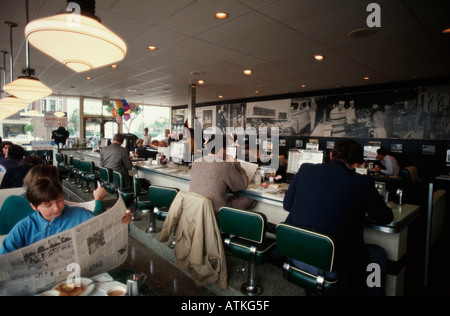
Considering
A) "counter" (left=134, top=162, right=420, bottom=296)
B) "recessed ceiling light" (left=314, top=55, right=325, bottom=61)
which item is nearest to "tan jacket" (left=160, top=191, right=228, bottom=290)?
"counter" (left=134, top=162, right=420, bottom=296)

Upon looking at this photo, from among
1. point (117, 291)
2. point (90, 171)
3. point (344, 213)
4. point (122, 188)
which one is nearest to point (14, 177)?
point (122, 188)

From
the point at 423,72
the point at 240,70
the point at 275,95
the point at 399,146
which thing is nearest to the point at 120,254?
the point at 240,70

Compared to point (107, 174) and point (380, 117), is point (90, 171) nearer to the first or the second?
point (107, 174)

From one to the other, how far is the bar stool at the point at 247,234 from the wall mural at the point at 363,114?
21.3 feet

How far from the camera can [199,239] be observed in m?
2.29

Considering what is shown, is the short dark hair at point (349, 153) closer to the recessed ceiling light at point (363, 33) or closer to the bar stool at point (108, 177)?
the recessed ceiling light at point (363, 33)

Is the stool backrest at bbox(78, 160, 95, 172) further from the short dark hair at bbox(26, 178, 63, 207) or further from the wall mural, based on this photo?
the wall mural

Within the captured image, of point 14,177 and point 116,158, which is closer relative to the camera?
point 14,177

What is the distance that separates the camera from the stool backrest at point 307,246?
1.59 metres

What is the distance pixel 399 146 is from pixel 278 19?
573cm

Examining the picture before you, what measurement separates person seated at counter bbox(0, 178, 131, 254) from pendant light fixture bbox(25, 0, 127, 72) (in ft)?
2.40

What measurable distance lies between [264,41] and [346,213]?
121 inches

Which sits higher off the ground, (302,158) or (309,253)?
(302,158)

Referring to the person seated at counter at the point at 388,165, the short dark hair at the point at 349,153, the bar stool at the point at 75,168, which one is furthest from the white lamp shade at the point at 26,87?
the person seated at counter at the point at 388,165
